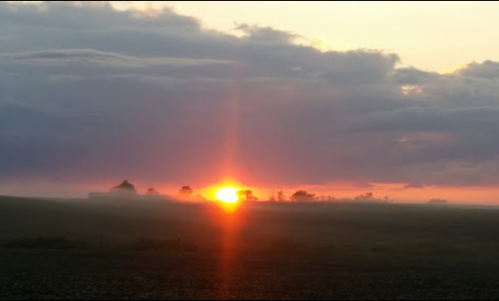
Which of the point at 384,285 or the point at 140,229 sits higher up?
the point at 140,229

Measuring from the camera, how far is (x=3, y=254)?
5850 centimetres

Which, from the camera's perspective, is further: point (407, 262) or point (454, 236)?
point (454, 236)

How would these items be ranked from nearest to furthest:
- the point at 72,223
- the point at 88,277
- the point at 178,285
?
the point at 178,285, the point at 88,277, the point at 72,223

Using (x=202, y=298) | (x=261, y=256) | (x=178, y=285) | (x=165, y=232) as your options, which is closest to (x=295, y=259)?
(x=261, y=256)

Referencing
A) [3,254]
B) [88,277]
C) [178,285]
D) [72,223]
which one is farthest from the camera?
[72,223]

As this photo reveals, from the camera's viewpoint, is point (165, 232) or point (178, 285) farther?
point (165, 232)

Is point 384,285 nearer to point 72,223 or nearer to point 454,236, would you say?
point 454,236

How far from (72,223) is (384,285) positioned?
69582mm

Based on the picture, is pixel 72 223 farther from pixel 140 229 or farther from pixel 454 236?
pixel 454 236

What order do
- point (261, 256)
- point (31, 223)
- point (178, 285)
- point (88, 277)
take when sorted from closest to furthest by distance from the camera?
1. point (178, 285)
2. point (88, 277)
3. point (261, 256)
4. point (31, 223)

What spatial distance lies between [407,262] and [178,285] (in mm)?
24146

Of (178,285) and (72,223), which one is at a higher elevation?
(72,223)

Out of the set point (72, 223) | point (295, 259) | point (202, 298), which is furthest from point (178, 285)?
point (72, 223)

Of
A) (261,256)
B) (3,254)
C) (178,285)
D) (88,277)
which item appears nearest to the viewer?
(178,285)
